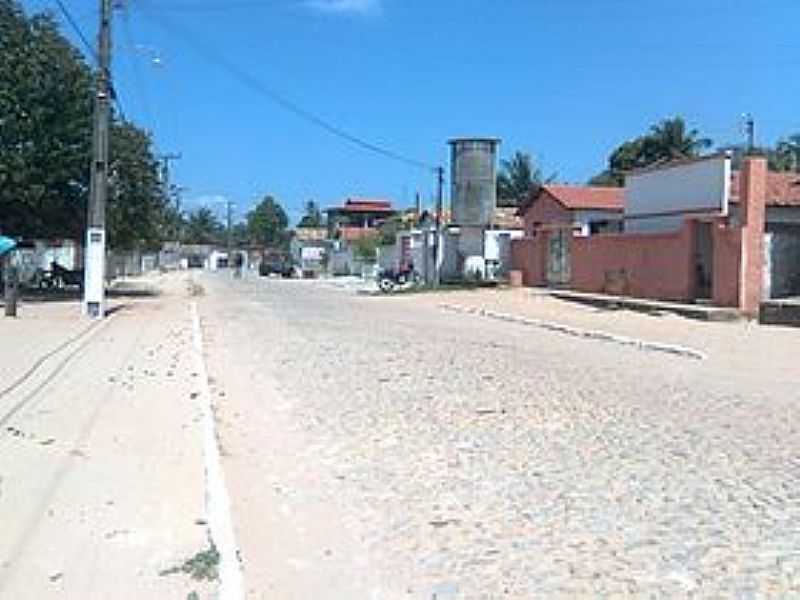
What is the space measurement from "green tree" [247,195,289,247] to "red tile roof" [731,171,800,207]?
13985cm

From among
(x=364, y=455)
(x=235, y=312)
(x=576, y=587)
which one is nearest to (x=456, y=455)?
(x=364, y=455)

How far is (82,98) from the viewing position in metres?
44.4

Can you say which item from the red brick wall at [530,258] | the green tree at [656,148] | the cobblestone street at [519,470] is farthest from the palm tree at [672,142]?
the cobblestone street at [519,470]

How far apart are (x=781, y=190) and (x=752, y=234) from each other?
924 cm

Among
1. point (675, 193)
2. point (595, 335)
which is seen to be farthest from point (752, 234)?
point (595, 335)

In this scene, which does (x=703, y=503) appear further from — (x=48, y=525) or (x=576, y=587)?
(x=48, y=525)

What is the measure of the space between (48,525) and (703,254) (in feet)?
105

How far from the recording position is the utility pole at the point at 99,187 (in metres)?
35.7

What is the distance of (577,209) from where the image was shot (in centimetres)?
5719

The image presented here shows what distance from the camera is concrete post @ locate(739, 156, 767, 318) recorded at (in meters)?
35.6

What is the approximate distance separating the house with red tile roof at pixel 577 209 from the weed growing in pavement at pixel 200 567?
4585cm

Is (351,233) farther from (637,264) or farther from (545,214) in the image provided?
(637,264)

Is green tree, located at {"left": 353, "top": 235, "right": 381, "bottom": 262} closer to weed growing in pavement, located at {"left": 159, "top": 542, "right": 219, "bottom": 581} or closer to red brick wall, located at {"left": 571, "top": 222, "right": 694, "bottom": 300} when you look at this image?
red brick wall, located at {"left": 571, "top": 222, "right": 694, "bottom": 300}

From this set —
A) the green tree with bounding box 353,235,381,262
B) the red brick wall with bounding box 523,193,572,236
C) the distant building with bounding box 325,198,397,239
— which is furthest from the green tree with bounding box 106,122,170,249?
the distant building with bounding box 325,198,397,239
